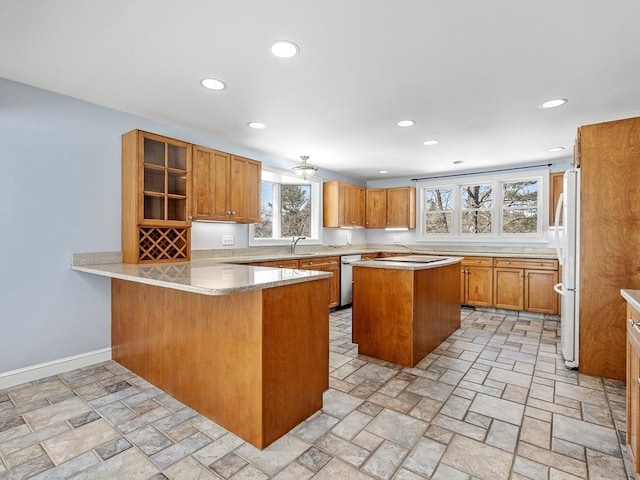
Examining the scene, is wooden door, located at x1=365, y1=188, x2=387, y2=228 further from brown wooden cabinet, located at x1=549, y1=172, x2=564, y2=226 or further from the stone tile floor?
the stone tile floor

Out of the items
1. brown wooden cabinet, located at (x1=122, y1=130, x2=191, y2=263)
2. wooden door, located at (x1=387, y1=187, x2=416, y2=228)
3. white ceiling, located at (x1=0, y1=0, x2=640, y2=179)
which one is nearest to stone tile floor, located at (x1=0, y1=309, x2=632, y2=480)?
brown wooden cabinet, located at (x1=122, y1=130, x2=191, y2=263)

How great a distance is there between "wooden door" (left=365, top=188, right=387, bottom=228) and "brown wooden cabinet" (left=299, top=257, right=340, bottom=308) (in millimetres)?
1696

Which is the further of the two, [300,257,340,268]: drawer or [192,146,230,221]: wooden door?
[300,257,340,268]: drawer

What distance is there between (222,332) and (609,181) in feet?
10.2

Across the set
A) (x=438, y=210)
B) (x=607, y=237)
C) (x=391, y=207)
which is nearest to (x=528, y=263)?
(x=438, y=210)

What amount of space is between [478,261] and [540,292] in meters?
0.89

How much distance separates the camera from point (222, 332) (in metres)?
1.96

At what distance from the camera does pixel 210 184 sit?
3.52 meters

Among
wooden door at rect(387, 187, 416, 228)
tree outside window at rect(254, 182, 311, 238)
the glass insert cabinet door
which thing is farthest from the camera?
wooden door at rect(387, 187, 416, 228)

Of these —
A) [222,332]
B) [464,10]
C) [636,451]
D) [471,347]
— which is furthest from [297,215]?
[636,451]

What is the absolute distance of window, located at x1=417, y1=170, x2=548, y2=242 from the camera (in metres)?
5.22

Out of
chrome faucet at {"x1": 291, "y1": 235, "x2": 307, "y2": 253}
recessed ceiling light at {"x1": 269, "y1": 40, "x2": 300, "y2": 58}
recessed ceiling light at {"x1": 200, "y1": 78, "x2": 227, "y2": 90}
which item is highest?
recessed ceiling light at {"x1": 200, "y1": 78, "x2": 227, "y2": 90}

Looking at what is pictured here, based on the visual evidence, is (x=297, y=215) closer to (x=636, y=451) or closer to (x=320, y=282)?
(x=320, y=282)

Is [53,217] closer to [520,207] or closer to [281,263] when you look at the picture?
[281,263]
